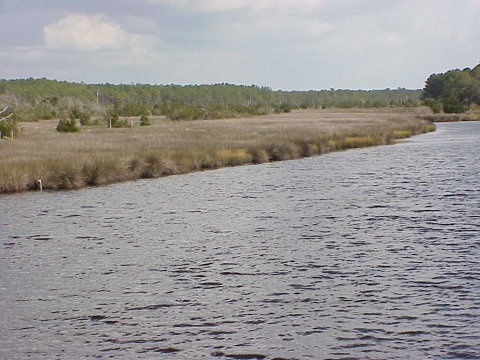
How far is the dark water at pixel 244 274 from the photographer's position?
8883 millimetres

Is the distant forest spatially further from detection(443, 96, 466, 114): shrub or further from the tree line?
detection(443, 96, 466, 114): shrub

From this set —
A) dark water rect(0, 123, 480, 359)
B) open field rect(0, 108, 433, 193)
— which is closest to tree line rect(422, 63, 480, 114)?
open field rect(0, 108, 433, 193)

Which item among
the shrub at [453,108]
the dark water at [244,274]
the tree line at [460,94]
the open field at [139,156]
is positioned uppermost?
the tree line at [460,94]

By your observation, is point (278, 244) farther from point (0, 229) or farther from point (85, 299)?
point (0, 229)

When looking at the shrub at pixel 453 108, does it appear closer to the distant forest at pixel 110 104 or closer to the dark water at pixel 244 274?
the distant forest at pixel 110 104

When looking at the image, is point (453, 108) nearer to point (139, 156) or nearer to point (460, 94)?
point (460, 94)

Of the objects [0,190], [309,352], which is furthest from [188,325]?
[0,190]

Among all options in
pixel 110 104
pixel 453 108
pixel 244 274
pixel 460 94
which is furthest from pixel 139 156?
pixel 460 94

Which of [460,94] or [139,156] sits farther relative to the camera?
[460,94]

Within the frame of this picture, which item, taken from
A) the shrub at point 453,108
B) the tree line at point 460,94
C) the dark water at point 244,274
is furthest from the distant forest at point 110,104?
the dark water at point 244,274

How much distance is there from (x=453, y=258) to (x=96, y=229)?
9.08 meters

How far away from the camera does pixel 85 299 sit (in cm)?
1086

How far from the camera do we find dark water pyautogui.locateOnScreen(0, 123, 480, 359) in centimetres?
888

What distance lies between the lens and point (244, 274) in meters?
12.2
